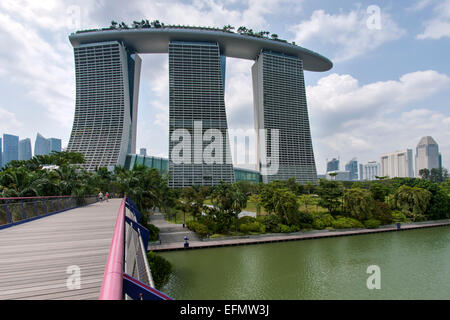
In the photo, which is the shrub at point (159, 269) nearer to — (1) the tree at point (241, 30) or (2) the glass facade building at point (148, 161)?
(2) the glass facade building at point (148, 161)

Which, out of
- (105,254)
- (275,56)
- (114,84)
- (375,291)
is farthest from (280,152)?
(105,254)

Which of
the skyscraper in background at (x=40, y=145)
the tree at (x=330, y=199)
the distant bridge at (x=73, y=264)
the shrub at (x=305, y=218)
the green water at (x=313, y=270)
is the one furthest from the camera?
the skyscraper in background at (x=40, y=145)

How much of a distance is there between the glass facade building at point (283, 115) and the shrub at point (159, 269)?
73.0 metres

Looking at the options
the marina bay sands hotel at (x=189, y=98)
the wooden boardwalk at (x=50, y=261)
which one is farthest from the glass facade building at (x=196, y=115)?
the wooden boardwalk at (x=50, y=261)

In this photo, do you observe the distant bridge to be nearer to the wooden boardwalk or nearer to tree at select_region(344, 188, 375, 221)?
the wooden boardwalk

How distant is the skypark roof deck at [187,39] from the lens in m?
82.6

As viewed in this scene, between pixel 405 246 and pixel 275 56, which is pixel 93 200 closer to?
pixel 405 246

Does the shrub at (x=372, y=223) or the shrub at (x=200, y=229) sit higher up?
the shrub at (x=200, y=229)

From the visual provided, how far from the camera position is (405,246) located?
28.2m

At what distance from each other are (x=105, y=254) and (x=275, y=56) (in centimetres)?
10131

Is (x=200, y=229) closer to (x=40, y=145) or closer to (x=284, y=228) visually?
(x=284, y=228)

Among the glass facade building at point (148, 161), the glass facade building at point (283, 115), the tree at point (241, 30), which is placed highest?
the tree at point (241, 30)

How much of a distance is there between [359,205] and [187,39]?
77.9 m

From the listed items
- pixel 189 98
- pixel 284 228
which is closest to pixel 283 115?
pixel 189 98
